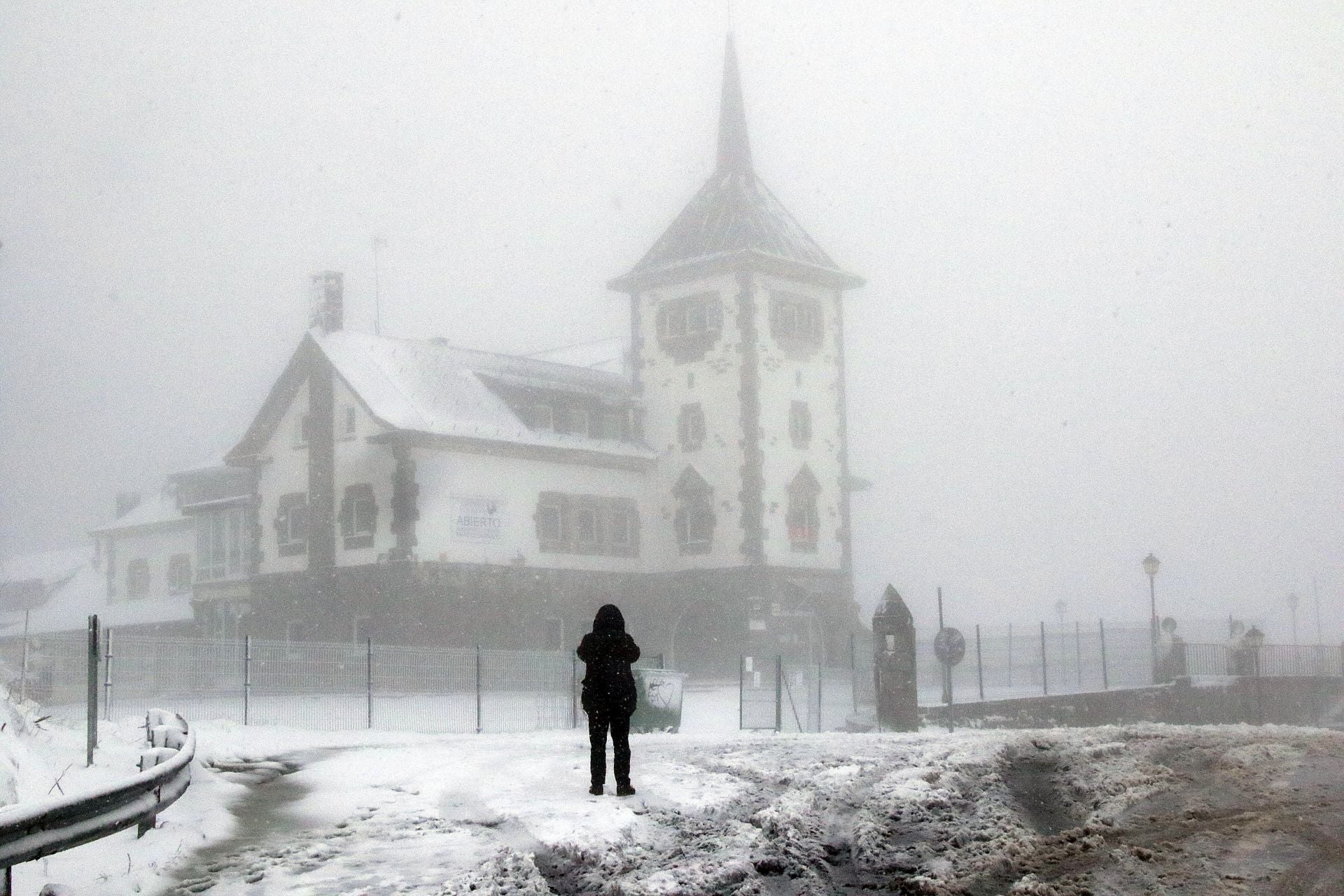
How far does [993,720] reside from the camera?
37.2 meters

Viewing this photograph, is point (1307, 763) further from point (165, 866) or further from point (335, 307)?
point (335, 307)

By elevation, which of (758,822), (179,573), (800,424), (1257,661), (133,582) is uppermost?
(800,424)

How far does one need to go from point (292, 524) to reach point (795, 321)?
18302 millimetres

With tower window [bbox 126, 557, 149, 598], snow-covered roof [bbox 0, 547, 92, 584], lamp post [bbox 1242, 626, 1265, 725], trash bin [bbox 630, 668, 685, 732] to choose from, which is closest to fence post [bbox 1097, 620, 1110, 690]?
lamp post [bbox 1242, 626, 1265, 725]

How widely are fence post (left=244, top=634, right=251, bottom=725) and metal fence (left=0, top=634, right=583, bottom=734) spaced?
29 mm

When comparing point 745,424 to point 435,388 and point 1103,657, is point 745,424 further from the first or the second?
point 1103,657

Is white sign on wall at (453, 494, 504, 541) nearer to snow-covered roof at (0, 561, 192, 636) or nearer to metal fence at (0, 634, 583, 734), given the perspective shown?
metal fence at (0, 634, 583, 734)

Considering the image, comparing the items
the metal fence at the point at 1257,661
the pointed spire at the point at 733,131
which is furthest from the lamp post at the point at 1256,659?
the pointed spire at the point at 733,131

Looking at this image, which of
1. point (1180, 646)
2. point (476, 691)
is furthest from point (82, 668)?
point (1180, 646)

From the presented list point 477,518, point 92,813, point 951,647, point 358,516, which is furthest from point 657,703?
point 358,516

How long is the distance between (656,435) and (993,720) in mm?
21412

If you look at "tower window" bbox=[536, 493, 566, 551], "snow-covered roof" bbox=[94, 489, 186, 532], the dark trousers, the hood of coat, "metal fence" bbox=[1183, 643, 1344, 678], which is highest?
"snow-covered roof" bbox=[94, 489, 186, 532]

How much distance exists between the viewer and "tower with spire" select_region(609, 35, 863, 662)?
174ft

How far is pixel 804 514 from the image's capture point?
179 feet
